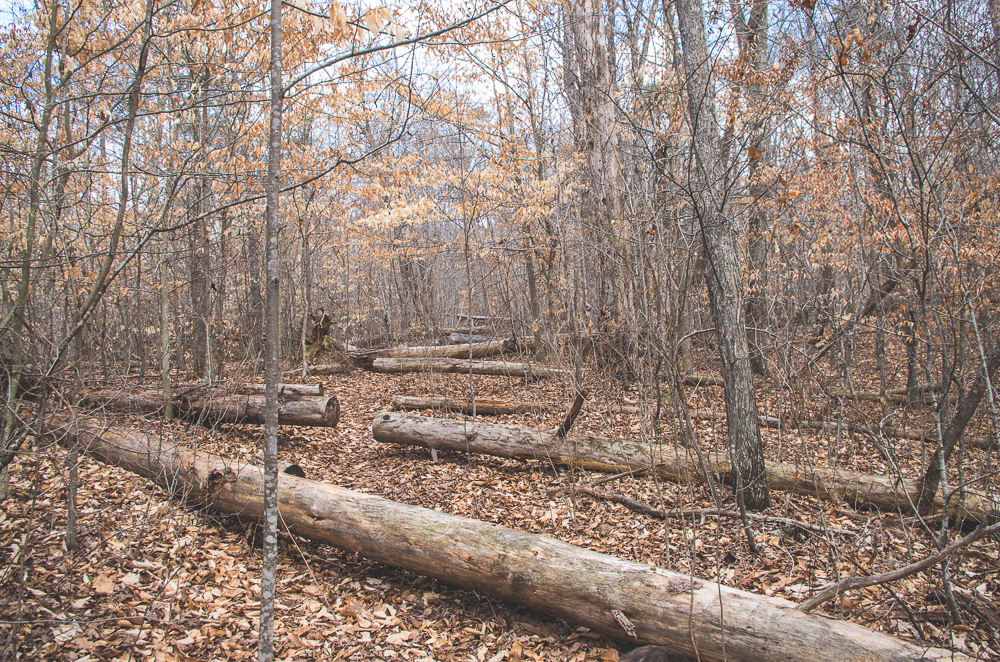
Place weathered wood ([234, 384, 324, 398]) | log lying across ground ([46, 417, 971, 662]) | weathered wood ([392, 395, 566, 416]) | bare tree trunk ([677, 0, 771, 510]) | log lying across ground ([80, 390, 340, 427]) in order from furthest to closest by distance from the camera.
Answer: weathered wood ([392, 395, 566, 416]) → weathered wood ([234, 384, 324, 398]) → log lying across ground ([80, 390, 340, 427]) → bare tree trunk ([677, 0, 771, 510]) → log lying across ground ([46, 417, 971, 662])

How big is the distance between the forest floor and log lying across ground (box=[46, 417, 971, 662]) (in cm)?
23

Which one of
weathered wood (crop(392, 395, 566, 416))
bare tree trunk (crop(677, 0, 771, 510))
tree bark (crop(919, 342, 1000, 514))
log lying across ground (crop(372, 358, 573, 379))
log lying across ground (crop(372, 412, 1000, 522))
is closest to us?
tree bark (crop(919, 342, 1000, 514))

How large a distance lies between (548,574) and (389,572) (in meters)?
1.46

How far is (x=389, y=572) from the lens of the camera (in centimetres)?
398

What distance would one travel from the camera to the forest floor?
2918 millimetres

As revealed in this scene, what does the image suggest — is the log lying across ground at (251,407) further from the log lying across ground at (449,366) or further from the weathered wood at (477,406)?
the log lying across ground at (449,366)

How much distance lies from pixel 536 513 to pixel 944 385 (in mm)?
3271

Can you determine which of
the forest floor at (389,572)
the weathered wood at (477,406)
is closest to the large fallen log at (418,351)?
the weathered wood at (477,406)

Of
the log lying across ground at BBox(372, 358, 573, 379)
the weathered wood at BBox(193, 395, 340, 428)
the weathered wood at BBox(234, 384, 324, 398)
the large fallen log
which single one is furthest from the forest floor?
the large fallen log

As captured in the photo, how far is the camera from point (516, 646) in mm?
3150

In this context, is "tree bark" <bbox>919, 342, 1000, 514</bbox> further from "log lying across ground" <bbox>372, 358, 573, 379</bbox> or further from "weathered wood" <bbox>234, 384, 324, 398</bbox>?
"weathered wood" <bbox>234, 384, 324, 398</bbox>

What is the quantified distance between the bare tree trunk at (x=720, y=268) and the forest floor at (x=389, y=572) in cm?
36

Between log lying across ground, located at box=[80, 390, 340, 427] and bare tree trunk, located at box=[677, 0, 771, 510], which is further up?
bare tree trunk, located at box=[677, 0, 771, 510]

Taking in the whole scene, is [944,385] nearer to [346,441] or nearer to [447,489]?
[447,489]
